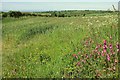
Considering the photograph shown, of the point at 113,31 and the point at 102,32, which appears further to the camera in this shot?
the point at 102,32

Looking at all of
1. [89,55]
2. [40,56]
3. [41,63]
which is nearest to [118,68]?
[89,55]

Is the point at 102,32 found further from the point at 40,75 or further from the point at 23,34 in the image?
the point at 23,34

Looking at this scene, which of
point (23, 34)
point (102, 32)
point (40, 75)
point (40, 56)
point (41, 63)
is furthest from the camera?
point (23, 34)

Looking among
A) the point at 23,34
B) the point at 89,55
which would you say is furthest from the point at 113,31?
the point at 23,34

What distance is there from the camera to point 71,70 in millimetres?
7453

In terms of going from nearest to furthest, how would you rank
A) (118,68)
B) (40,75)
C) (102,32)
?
(118,68) < (40,75) < (102,32)

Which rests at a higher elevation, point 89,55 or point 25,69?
point 89,55

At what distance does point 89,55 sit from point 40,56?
2.49 metres

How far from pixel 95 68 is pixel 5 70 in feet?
10.3

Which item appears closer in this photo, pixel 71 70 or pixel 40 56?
pixel 71 70

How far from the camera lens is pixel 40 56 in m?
9.73

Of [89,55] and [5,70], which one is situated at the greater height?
[89,55]

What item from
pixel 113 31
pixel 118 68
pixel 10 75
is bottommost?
pixel 10 75

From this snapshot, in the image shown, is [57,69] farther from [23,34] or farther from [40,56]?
[23,34]
